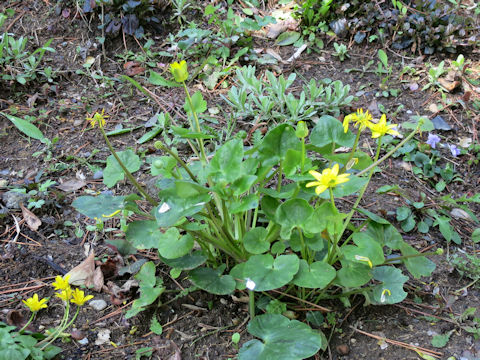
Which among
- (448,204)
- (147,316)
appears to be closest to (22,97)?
(147,316)

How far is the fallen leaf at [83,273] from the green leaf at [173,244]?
0.47m

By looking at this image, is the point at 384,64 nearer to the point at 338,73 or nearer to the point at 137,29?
the point at 338,73

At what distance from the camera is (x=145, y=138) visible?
271cm

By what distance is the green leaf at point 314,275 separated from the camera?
1.58 meters

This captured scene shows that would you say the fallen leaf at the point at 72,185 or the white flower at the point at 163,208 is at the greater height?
the white flower at the point at 163,208

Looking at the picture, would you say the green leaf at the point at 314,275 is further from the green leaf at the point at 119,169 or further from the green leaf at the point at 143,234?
the green leaf at the point at 119,169

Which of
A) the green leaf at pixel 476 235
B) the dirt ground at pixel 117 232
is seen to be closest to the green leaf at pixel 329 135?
the dirt ground at pixel 117 232

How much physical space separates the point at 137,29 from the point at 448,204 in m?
2.35

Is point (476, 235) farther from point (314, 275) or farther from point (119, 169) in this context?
point (119, 169)

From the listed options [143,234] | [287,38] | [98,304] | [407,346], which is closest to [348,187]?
[407,346]

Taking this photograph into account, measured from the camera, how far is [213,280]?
177cm

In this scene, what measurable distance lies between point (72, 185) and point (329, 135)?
1409mm

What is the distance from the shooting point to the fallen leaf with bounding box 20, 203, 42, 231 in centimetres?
221

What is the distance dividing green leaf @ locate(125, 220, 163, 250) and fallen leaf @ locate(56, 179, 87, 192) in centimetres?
81
